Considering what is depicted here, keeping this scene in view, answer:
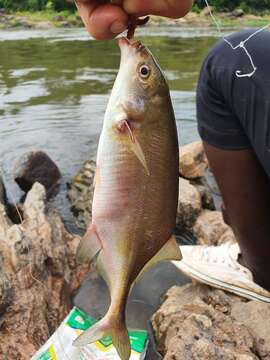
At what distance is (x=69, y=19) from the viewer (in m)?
43.2

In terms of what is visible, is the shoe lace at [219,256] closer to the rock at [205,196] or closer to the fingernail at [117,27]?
the rock at [205,196]

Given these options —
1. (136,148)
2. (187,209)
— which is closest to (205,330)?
(136,148)

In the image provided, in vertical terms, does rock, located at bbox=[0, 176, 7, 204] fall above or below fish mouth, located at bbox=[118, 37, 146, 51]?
below

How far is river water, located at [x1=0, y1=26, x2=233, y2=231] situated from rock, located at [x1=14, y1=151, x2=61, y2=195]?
0.13 meters

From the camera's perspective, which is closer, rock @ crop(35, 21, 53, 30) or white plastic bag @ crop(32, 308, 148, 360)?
white plastic bag @ crop(32, 308, 148, 360)

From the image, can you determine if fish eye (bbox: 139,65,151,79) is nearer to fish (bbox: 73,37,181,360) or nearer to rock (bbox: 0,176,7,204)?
fish (bbox: 73,37,181,360)

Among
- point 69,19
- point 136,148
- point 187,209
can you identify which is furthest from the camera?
point 69,19

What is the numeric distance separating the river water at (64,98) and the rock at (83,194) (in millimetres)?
112

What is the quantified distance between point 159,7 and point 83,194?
13.5ft

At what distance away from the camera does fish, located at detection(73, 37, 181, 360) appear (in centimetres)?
165

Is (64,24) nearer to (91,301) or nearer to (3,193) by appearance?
(3,193)

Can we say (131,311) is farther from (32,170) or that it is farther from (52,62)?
(52,62)

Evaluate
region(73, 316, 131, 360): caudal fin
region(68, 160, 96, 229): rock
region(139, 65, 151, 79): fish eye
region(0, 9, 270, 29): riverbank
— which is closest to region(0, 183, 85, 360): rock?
region(68, 160, 96, 229): rock

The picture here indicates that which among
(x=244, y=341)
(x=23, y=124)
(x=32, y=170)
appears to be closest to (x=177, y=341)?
(x=244, y=341)
